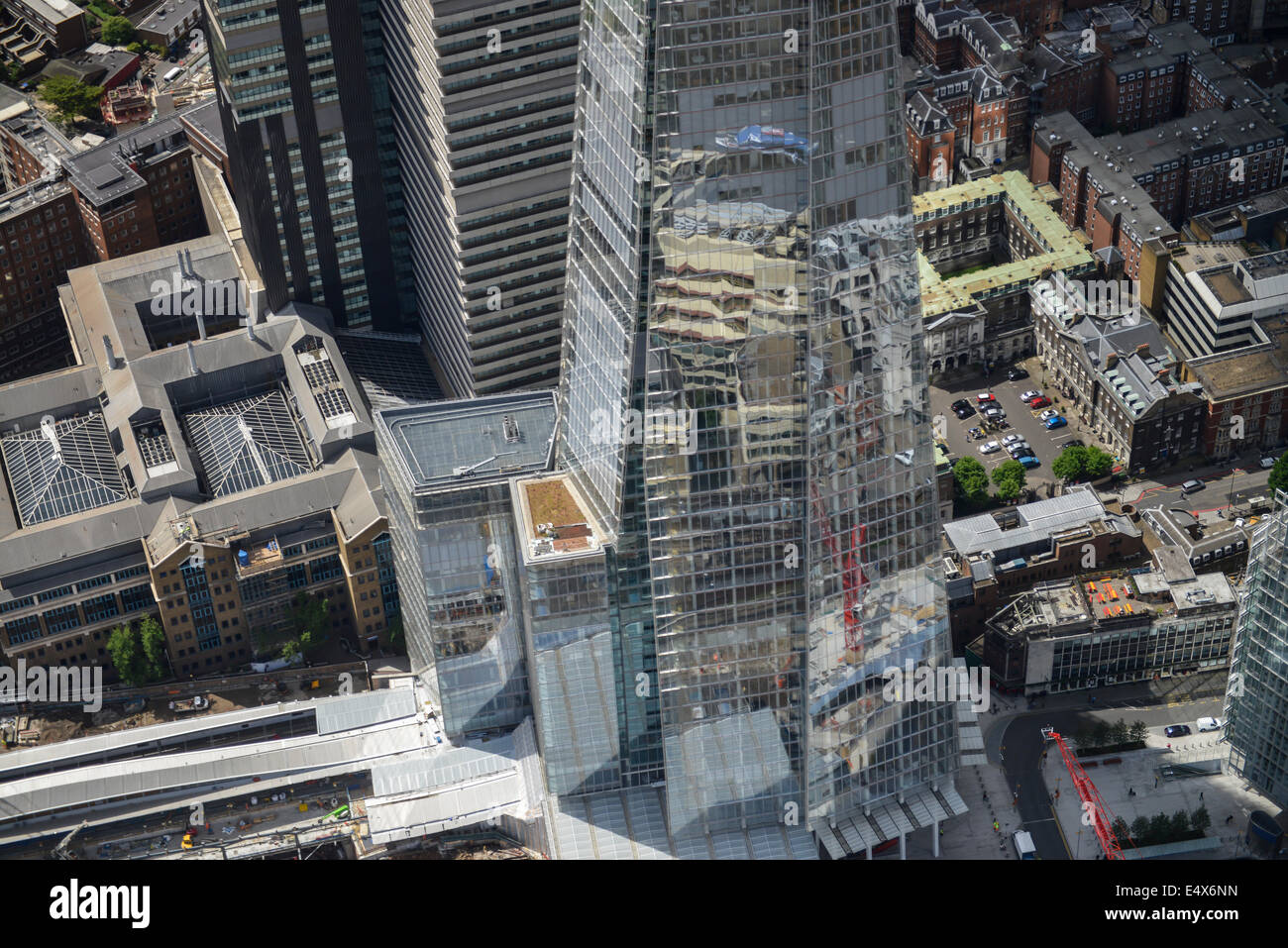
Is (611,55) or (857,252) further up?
(611,55)

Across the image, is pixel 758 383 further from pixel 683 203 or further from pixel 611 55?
pixel 611 55
